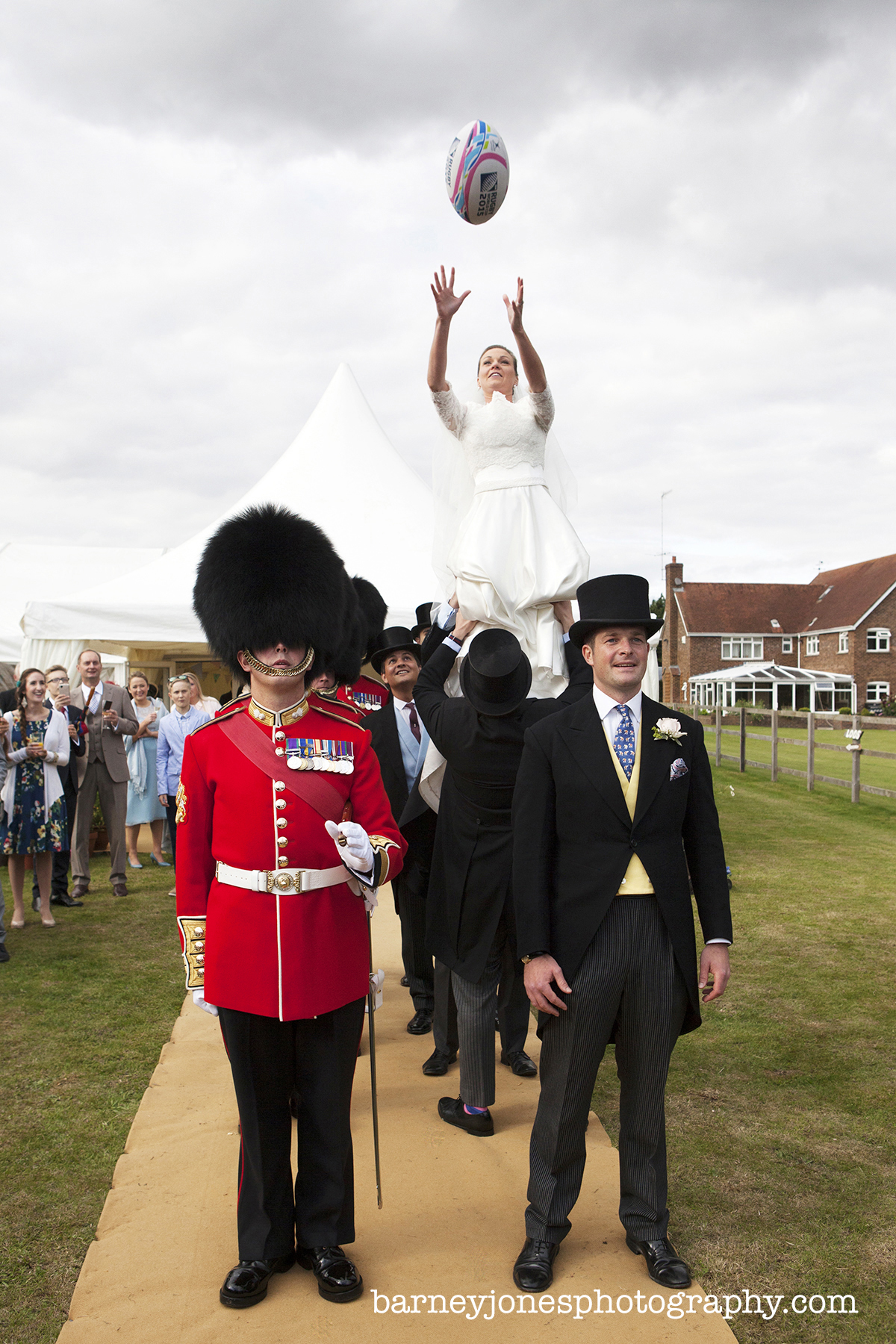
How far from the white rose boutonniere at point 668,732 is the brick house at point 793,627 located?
138 feet

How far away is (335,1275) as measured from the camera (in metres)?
2.66

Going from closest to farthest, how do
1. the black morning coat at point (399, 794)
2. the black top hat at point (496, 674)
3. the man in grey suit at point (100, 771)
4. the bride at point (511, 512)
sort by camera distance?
1. the black top hat at point (496, 674)
2. the bride at point (511, 512)
3. the black morning coat at point (399, 794)
4. the man in grey suit at point (100, 771)

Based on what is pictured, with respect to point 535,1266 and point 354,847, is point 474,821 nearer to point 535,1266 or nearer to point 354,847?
point 354,847

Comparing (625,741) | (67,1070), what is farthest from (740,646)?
(625,741)

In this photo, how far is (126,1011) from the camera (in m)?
5.27

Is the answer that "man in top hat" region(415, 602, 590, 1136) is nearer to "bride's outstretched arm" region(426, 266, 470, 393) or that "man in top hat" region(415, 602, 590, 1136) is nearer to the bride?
the bride

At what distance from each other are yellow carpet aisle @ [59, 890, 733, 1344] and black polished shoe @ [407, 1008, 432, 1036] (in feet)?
2.49

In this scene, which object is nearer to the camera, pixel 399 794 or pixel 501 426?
pixel 501 426

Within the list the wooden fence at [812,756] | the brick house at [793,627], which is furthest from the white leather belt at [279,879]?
the brick house at [793,627]

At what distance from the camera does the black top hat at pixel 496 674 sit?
11.9 feet

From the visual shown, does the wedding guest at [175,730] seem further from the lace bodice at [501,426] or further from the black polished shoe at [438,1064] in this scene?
the lace bodice at [501,426]

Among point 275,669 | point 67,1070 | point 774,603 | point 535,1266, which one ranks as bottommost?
point 67,1070

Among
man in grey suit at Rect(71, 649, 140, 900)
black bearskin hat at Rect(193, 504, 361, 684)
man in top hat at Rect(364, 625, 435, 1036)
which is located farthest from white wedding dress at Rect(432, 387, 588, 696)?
man in grey suit at Rect(71, 649, 140, 900)

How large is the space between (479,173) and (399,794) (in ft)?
9.52
